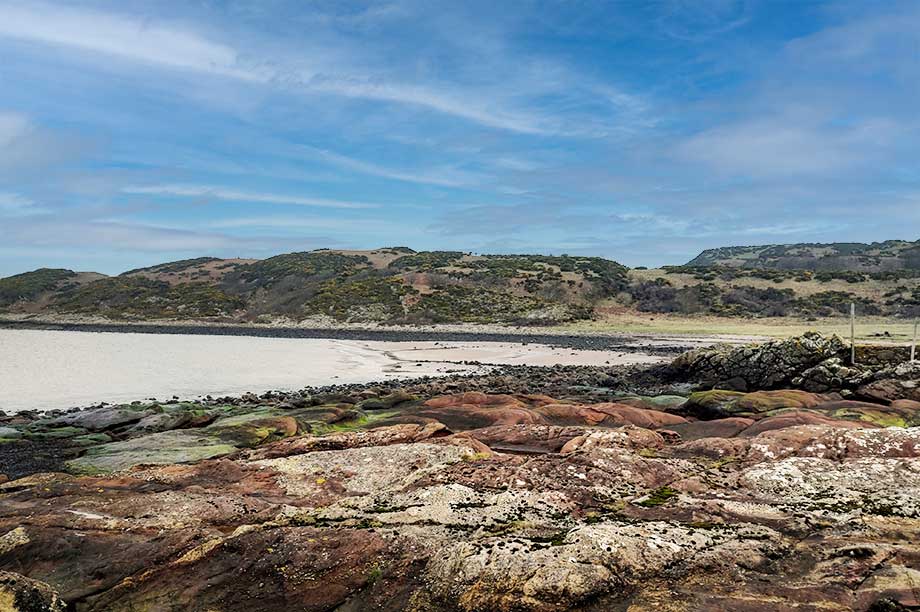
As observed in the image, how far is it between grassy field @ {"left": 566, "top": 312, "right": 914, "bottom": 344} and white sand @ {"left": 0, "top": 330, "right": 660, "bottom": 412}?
20.5 m

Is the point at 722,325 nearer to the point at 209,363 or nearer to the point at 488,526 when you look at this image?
the point at 209,363

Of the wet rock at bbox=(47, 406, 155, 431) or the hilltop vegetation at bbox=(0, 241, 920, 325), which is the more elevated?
the hilltop vegetation at bbox=(0, 241, 920, 325)

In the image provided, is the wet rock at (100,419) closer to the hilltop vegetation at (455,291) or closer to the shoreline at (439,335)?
the shoreline at (439,335)

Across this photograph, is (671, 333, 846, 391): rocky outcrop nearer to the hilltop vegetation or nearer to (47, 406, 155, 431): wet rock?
(47, 406, 155, 431): wet rock

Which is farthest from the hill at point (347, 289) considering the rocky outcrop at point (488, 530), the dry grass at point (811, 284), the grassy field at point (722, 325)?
the rocky outcrop at point (488, 530)

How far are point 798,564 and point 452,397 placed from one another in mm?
13980

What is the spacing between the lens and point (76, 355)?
4497 centimetres

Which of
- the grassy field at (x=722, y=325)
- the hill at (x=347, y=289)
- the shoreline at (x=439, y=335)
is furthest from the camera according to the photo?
the hill at (x=347, y=289)

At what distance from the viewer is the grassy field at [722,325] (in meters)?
60.7

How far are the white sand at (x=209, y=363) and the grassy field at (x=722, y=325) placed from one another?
20463 millimetres

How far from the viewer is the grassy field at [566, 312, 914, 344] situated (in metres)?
60.7

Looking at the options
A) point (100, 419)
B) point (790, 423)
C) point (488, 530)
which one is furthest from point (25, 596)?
point (100, 419)

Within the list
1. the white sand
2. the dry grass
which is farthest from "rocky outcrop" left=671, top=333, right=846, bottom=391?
the dry grass

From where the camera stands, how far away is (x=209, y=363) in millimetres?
40406
